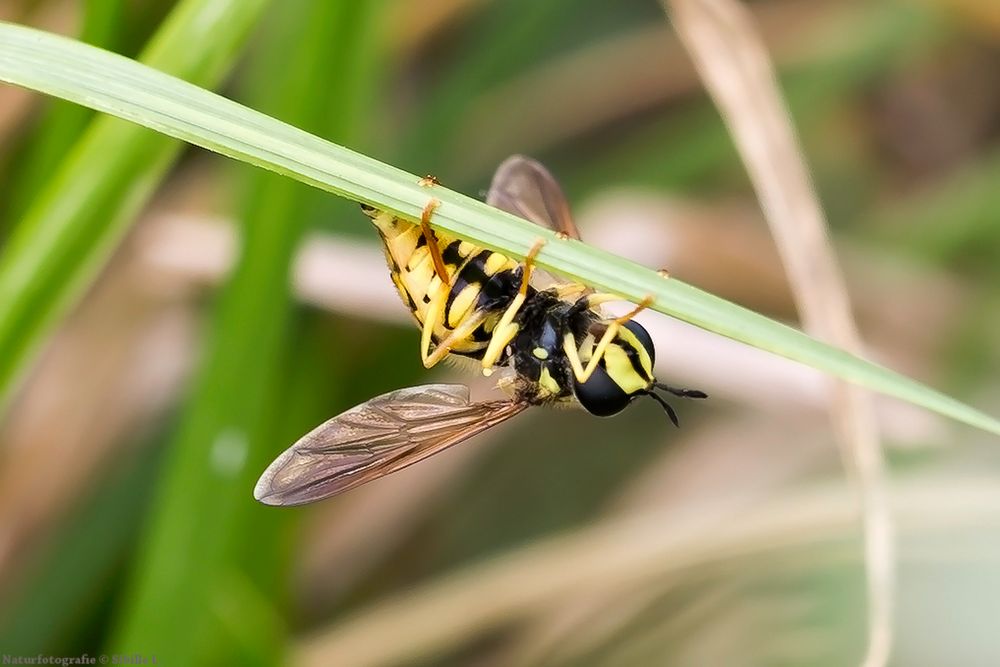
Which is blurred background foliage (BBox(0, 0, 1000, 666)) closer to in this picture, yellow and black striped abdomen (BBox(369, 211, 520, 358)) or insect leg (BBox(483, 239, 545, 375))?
yellow and black striped abdomen (BBox(369, 211, 520, 358))

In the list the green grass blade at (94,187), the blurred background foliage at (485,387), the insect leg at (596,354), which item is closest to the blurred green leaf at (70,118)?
the blurred background foliage at (485,387)

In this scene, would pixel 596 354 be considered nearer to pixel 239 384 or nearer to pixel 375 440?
pixel 375 440

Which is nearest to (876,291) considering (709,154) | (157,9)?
(709,154)

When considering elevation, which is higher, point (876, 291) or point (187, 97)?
point (876, 291)

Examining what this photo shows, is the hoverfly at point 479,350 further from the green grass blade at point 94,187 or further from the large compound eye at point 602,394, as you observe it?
the green grass blade at point 94,187

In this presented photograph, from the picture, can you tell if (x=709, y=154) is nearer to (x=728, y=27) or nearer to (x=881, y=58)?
(x=881, y=58)

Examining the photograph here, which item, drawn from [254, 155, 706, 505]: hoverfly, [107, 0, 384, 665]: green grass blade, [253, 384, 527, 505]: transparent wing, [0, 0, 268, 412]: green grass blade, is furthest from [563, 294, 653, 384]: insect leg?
[0, 0, 268, 412]: green grass blade

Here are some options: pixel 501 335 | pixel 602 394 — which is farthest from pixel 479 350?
pixel 602 394

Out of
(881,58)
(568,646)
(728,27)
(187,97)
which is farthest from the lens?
(881,58)
